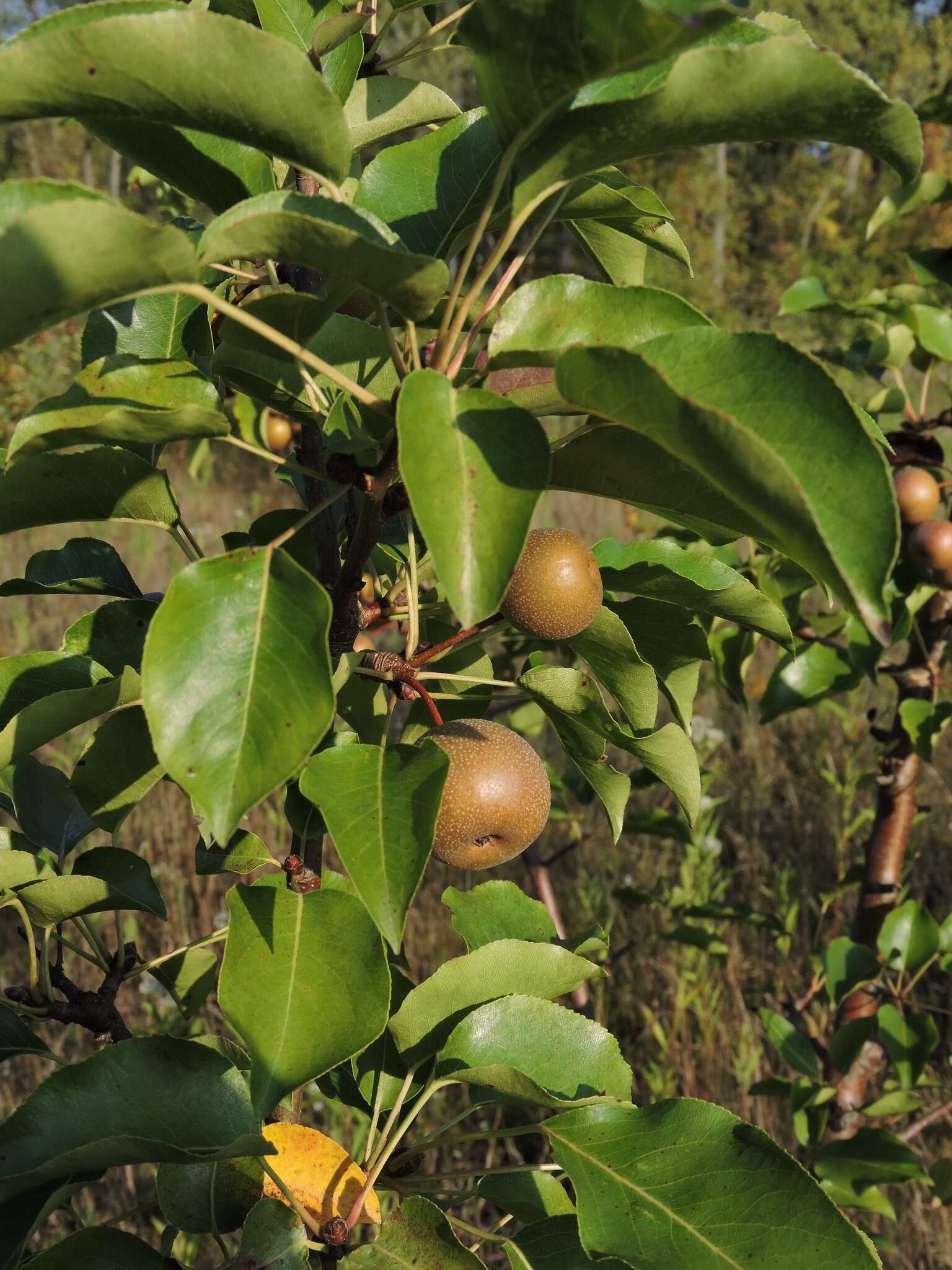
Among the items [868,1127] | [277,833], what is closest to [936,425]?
[868,1127]

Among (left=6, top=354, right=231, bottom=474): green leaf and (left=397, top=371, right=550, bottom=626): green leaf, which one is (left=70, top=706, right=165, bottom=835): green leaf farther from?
(left=397, top=371, right=550, bottom=626): green leaf

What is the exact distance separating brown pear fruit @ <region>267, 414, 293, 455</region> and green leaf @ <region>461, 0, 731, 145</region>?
1634 mm

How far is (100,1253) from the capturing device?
2.47 ft

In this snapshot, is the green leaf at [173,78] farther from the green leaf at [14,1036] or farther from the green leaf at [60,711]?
the green leaf at [14,1036]

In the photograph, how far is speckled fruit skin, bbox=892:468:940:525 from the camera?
1.86 metres

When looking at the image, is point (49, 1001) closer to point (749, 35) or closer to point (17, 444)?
point (17, 444)

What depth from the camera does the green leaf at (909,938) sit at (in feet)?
5.65

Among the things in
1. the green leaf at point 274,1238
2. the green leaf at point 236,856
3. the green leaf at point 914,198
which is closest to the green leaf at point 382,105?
the green leaf at point 236,856

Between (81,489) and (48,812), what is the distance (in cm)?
32

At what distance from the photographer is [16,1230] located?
73cm

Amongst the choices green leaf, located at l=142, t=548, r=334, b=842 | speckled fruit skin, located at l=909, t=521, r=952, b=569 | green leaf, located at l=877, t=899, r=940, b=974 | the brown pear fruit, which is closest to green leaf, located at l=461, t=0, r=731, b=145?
green leaf, located at l=142, t=548, r=334, b=842

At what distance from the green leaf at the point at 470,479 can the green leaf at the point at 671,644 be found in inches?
12.2

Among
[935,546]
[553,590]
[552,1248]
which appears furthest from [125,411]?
A: [935,546]

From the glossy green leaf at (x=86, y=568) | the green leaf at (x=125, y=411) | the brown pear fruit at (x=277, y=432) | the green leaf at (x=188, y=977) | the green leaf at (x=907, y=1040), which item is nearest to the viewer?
the green leaf at (x=125, y=411)
